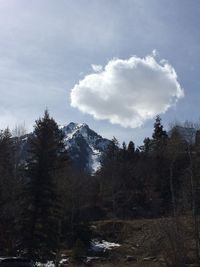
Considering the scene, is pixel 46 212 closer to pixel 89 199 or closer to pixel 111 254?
pixel 111 254

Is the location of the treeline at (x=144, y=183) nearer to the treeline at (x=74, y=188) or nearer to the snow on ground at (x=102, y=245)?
the treeline at (x=74, y=188)

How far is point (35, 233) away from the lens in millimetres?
32344

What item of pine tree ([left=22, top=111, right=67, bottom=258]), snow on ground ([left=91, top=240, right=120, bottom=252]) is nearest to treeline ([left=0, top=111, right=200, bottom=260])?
pine tree ([left=22, top=111, right=67, bottom=258])

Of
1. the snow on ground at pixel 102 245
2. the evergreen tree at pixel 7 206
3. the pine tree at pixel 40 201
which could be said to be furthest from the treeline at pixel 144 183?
the pine tree at pixel 40 201

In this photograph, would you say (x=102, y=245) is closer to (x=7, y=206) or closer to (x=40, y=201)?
(x=7, y=206)

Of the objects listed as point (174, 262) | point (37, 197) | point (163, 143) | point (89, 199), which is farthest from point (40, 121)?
point (163, 143)

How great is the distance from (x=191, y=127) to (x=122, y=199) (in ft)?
74.4

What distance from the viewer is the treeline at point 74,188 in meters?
32.4

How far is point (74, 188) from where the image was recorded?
52.1 meters

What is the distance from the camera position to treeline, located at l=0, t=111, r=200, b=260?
32375 mm

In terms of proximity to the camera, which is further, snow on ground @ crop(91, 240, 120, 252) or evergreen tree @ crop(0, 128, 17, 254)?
snow on ground @ crop(91, 240, 120, 252)

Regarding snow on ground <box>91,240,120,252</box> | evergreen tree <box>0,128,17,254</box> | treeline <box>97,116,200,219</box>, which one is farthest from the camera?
treeline <box>97,116,200,219</box>

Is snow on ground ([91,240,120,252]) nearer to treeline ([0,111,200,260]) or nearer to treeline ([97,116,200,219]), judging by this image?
treeline ([0,111,200,260])

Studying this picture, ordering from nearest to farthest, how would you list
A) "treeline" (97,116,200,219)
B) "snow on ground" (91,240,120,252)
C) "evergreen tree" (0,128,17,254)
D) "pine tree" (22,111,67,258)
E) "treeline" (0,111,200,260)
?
1. "pine tree" (22,111,67,258)
2. "treeline" (0,111,200,260)
3. "evergreen tree" (0,128,17,254)
4. "snow on ground" (91,240,120,252)
5. "treeline" (97,116,200,219)
